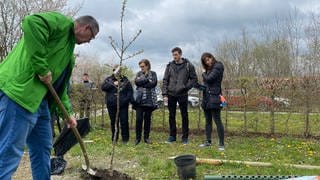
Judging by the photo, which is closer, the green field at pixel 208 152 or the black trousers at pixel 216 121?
the green field at pixel 208 152

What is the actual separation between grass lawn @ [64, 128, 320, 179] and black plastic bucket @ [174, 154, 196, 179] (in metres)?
0.32

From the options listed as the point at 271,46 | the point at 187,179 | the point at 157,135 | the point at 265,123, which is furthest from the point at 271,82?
the point at 271,46

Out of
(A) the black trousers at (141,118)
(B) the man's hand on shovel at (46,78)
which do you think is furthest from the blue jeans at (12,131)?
(A) the black trousers at (141,118)

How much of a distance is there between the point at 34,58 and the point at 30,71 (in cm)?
16

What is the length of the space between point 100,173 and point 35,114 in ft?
5.85

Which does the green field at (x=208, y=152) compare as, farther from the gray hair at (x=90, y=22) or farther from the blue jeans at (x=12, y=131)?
the gray hair at (x=90, y=22)

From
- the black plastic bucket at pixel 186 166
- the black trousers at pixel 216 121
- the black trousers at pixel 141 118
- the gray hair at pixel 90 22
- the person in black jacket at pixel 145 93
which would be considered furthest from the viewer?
the black trousers at pixel 141 118

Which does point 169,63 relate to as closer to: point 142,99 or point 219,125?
point 142,99

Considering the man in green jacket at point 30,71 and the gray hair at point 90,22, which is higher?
the gray hair at point 90,22

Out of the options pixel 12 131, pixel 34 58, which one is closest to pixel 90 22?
pixel 34 58

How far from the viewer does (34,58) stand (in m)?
3.96

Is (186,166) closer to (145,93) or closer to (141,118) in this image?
(145,93)

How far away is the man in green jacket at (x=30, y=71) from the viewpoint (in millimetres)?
3969

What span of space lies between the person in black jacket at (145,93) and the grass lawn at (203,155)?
58 cm
